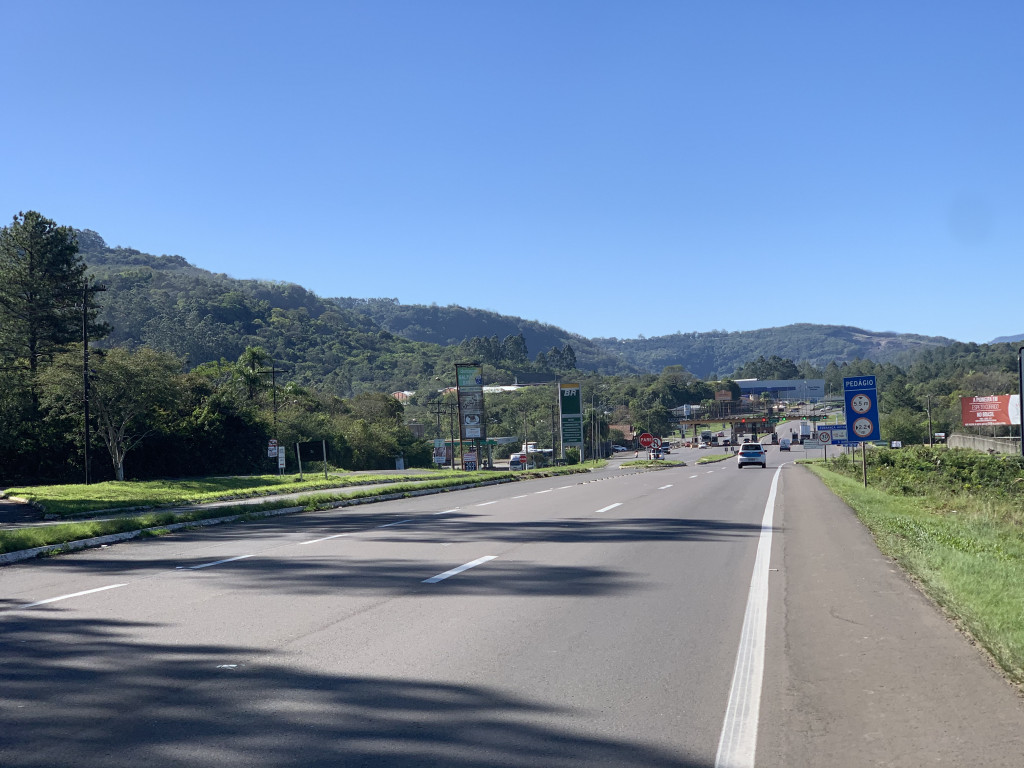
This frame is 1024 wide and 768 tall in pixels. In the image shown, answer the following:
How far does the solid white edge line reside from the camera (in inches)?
199

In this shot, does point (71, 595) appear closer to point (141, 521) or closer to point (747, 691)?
point (747, 691)

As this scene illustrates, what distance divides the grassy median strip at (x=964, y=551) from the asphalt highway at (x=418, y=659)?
451 mm

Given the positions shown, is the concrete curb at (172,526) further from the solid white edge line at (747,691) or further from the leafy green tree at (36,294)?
the leafy green tree at (36,294)

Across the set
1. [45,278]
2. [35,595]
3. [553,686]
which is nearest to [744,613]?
[553,686]

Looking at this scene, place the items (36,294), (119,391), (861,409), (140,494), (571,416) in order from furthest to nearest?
(571,416), (36,294), (119,391), (140,494), (861,409)

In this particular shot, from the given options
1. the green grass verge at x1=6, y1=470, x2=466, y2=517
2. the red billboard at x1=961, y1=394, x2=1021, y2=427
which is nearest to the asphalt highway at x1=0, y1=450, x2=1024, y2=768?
the green grass verge at x1=6, y1=470, x2=466, y2=517

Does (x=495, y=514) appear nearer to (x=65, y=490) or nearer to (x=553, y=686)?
(x=553, y=686)

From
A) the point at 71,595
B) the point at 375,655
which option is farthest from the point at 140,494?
the point at 375,655

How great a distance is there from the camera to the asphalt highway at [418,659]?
5180 mm

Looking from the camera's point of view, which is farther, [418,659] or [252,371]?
[252,371]

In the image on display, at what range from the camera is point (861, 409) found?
2612cm

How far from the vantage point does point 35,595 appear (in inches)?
409

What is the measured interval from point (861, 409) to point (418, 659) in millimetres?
21912

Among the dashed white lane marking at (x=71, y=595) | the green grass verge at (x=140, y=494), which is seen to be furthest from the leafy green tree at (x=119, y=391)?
the dashed white lane marking at (x=71, y=595)
